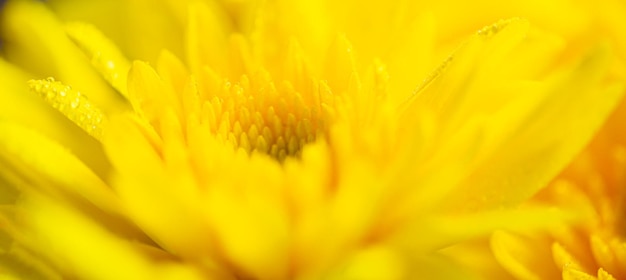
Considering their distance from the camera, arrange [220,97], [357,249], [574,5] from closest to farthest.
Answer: [357,249]
[220,97]
[574,5]

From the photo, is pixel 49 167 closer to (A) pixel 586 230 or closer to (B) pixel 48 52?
(B) pixel 48 52

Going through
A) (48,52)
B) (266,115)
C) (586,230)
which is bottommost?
(586,230)

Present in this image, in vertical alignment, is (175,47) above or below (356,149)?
above

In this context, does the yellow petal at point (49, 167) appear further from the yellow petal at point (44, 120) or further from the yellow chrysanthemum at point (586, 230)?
the yellow chrysanthemum at point (586, 230)

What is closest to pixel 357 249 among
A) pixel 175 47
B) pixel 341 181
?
pixel 341 181

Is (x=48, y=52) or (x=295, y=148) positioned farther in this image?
A: (x=48, y=52)

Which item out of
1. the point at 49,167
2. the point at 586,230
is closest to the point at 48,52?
the point at 49,167

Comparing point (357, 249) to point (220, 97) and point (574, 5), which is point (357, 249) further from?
point (574, 5)

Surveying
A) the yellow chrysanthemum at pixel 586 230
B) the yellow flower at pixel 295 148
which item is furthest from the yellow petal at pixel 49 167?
the yellow chrysanthemum at pixel 586 230

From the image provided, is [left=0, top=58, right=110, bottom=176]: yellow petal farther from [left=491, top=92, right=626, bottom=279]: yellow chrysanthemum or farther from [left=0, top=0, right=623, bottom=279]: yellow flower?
[left=491, top=92, right=626, bottom=279]: yellow chrysanthemum
